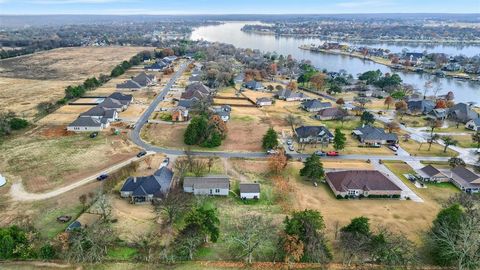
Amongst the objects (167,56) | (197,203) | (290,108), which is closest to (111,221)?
(197,203)

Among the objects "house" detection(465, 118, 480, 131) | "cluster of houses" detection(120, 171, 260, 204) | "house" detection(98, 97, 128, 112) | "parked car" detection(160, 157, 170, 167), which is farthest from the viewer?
"house" detection(98, 97, 128, 112)

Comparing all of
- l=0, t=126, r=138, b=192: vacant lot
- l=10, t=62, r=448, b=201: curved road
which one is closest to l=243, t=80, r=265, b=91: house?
l=10, t=62, r=448, b=201: curved road

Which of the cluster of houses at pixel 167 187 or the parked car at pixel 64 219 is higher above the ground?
the cluster of houses at pixel 167 187

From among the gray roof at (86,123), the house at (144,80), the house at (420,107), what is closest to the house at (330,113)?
the house at (420,107)

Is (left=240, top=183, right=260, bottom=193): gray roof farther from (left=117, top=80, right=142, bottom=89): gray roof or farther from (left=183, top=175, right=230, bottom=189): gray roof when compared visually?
(left=117, top=80, right=142, bottom=89): gray roof

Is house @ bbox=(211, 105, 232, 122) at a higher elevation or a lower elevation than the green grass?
higher

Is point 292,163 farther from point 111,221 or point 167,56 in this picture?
point 167,56

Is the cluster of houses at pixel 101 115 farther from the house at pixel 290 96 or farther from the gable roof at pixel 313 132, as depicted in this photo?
the house at pixel 290 96
